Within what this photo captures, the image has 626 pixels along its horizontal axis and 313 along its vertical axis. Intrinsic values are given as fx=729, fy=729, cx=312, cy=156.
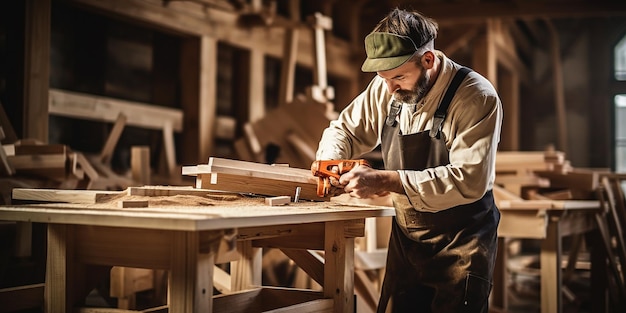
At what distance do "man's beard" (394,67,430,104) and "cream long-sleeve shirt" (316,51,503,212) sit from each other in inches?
1.6

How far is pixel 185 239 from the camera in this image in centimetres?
249

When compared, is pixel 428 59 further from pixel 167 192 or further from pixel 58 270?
pixel 58 270

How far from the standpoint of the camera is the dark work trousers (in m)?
3.34

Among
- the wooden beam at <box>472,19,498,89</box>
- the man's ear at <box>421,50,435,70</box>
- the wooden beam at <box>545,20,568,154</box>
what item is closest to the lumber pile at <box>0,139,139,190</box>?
the man's ear at <box>421,50,435,70</box>

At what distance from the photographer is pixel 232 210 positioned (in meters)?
2.57

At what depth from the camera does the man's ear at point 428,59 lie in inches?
133

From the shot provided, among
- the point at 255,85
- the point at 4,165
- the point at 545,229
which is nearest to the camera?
the point at 4,165

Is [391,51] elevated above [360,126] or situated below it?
above

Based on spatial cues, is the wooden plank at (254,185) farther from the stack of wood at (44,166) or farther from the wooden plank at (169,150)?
Result: the wooden plank at (169,150)

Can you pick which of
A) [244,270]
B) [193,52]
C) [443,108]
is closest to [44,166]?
[244,270]

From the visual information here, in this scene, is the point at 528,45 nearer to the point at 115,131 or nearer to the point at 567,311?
the point at 567,311

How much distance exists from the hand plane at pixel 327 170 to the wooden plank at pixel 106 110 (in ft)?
10.2

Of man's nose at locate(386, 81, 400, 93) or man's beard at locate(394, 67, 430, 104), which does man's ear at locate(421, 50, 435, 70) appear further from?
man's nose at locate(386, 81, 400, 93)

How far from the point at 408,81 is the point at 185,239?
55.7 inches
